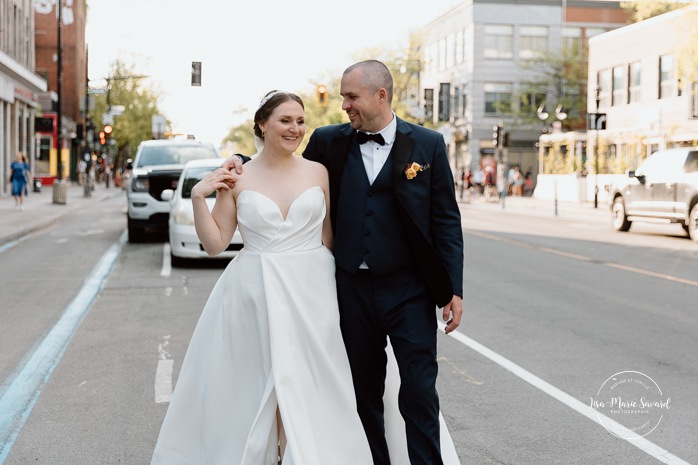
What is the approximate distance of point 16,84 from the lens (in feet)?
142

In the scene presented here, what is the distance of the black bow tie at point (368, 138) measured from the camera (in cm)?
427

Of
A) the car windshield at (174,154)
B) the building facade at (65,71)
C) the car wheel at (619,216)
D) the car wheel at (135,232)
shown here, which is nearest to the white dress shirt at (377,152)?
the car wheel at (135,232)

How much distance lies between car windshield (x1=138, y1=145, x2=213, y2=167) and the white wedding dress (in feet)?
53.8

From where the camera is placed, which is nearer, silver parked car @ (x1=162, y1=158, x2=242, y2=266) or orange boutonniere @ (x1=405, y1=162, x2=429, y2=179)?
orange boutonniere @ (x1=405, y1=162, x2=429, y2=179)

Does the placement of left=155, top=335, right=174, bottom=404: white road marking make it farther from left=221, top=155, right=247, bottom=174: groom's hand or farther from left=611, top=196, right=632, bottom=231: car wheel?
left=611, top=196, right=632, bottom=231: car wheel

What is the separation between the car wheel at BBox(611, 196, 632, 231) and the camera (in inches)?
951

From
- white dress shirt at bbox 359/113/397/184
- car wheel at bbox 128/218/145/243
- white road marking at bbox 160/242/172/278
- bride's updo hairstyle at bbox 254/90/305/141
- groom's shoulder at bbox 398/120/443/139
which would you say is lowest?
white road marking at bbox 160/242/172/278

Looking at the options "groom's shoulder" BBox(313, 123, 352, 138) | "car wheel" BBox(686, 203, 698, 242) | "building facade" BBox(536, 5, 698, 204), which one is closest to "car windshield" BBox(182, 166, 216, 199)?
"car wheel" BBox(686, 203, 698, 242)

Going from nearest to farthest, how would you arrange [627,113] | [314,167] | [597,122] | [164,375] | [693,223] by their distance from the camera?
[314,167] < [164,375] < [693,223] < [597,122] < [627,113]

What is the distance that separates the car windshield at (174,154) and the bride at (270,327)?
53.7ft

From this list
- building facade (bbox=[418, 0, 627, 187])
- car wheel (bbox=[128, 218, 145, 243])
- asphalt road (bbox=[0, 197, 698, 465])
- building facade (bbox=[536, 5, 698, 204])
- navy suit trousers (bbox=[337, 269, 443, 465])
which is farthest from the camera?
building facade (bbox=[418, 0, 627, 187])

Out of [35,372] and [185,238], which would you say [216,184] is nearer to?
[35,372]

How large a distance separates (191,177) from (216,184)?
12177 millimetres

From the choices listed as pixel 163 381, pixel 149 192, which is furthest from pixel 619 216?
pixel 163 381
